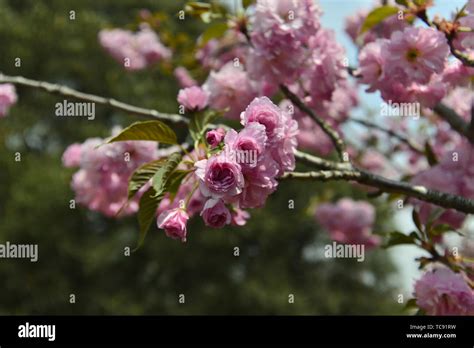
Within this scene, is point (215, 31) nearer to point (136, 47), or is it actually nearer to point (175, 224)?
point (175, 224)

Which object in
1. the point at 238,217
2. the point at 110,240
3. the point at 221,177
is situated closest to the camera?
the point at 221,177

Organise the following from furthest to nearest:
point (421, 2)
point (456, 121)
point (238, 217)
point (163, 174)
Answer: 1. point (456, 121)
2. point (421, 2)
3. point (238, 217)
4. point (163, 174)

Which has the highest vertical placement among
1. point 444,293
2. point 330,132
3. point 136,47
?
point 136,47

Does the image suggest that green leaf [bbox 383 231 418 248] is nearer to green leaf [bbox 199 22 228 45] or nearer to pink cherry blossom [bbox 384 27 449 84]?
pink cherry blossom [bbox 384 27 449 84]

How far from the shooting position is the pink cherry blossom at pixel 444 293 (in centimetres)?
130

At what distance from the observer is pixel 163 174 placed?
1104 mm

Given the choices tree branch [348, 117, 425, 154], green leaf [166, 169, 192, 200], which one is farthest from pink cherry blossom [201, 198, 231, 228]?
tree branch [348, 117, 425, 154]

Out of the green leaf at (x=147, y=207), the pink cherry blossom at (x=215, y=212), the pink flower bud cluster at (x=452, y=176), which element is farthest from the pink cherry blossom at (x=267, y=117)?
the pink flower bud cluster at (x=452, y=176)

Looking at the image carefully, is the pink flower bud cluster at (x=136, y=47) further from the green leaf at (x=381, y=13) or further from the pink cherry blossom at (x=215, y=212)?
the pink cherry blossom at (x=215, y=212)

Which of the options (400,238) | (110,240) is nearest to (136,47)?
(400,238)

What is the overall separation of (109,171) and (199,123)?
0.49 m

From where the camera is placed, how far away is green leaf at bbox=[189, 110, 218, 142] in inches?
49.9
